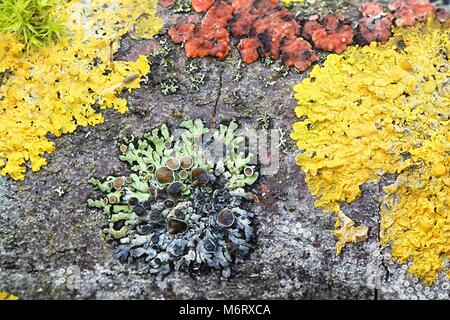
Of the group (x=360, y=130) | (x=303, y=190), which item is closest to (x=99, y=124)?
(x=303, y=190)

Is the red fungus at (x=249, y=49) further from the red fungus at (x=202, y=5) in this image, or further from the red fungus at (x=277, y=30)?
the red fungus at (x=202, y=5)

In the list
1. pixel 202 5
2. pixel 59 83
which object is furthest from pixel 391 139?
pixel 59 83

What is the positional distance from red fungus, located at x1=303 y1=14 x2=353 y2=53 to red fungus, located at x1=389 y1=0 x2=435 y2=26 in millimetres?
283

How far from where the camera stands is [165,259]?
9.29 feet

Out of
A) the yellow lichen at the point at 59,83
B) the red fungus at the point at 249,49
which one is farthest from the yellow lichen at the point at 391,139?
the yellow lichen at the point at 59,83

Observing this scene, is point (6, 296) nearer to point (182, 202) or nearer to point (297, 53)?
point (182, 202)

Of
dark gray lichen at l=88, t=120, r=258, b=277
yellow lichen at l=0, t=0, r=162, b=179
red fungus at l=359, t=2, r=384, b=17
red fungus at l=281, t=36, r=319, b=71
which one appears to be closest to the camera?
dark gray lichen at l=88, t=120, r=258, b=277

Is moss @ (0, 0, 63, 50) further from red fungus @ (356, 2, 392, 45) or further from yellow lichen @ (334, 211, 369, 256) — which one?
yellow lichen @ (334, 211, 369, 256)

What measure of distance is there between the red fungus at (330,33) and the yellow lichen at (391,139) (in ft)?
0.29

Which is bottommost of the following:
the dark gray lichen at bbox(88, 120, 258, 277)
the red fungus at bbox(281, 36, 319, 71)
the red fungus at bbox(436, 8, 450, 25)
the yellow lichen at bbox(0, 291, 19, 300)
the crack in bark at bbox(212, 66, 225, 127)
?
the yellow lichen at bbox(0, 291, 19, 300)

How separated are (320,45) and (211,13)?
0.62 metres

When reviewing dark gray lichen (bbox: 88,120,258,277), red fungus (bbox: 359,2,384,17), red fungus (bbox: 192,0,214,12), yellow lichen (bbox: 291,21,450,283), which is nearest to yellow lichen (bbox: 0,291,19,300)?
dark gray lichen (bbox: 88,120,258,277)

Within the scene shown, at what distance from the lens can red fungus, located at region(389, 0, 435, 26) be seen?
329 centimetres

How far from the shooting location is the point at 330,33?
129 inches
